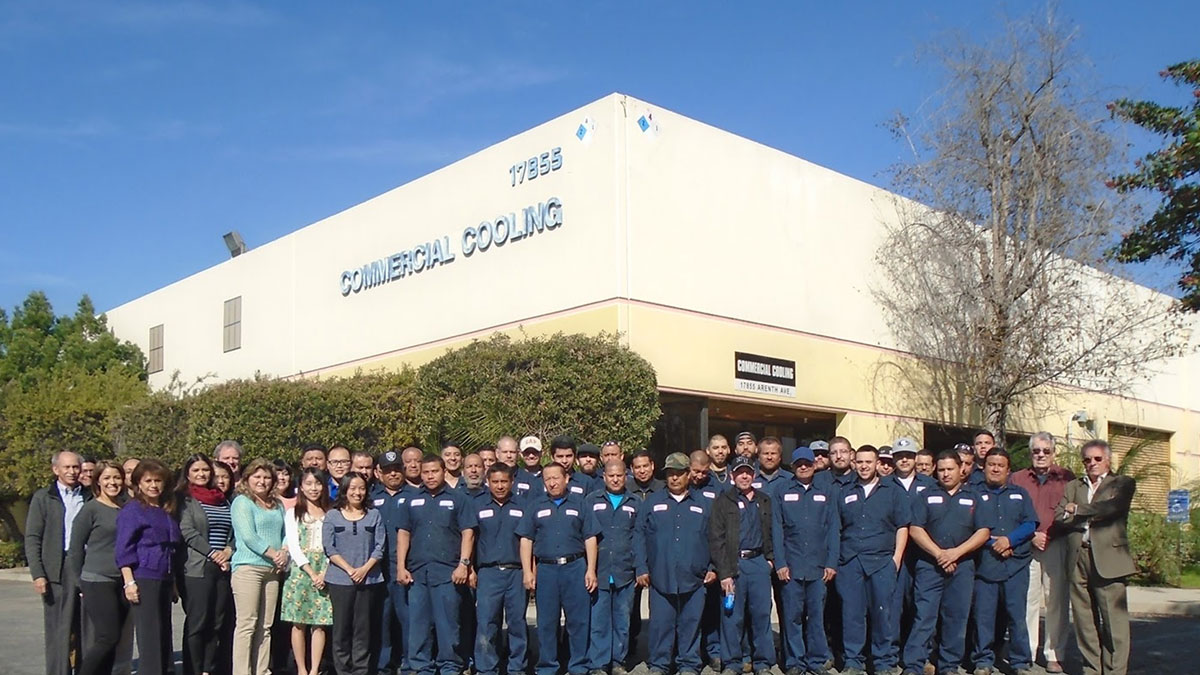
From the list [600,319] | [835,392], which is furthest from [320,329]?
[835,392]

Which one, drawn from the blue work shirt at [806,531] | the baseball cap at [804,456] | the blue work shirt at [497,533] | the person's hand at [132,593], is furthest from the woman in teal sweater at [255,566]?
the baseball cap at [804,456]

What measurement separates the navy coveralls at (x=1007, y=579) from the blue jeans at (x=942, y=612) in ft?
0.35

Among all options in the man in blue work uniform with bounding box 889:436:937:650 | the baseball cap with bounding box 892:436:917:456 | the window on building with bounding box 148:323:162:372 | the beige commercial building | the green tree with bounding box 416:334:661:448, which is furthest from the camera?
the window on building with bounding box 148:323:162:372

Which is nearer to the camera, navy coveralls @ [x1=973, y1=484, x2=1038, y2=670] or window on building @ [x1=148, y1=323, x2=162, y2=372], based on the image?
navy coveralls @ [x1=973, y1=484, x2=1038, y2=670]

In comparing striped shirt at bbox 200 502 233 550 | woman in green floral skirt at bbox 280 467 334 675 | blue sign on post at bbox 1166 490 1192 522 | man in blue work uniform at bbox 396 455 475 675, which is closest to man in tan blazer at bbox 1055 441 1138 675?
man in blue work uniform at bbox 396 455 475 675

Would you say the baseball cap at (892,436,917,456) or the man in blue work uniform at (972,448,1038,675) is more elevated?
the baseball cap at (892,436,917,456)

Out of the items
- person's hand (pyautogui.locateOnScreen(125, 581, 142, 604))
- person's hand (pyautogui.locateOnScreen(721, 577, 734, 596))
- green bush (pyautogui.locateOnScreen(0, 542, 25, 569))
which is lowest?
green bush (pyautogui.locateOnScreen(0, 542, 25, 569))

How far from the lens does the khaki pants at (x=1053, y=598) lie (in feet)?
33.0

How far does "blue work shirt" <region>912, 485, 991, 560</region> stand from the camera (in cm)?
982

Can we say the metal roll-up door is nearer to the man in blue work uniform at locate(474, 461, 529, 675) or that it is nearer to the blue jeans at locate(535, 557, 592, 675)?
the blue jeans at locate(535, 557, 592, 675)

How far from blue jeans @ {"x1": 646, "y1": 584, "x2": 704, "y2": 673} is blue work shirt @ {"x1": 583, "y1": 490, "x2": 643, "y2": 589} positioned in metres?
0.32

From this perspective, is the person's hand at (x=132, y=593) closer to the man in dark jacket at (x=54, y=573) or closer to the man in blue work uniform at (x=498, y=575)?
the man in dark jacket at (x=54, y=573)

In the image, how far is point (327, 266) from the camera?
919 inches

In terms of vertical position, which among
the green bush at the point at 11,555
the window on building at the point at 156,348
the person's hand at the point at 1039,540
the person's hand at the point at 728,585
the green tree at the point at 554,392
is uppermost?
the window on building at the point at 156,348
